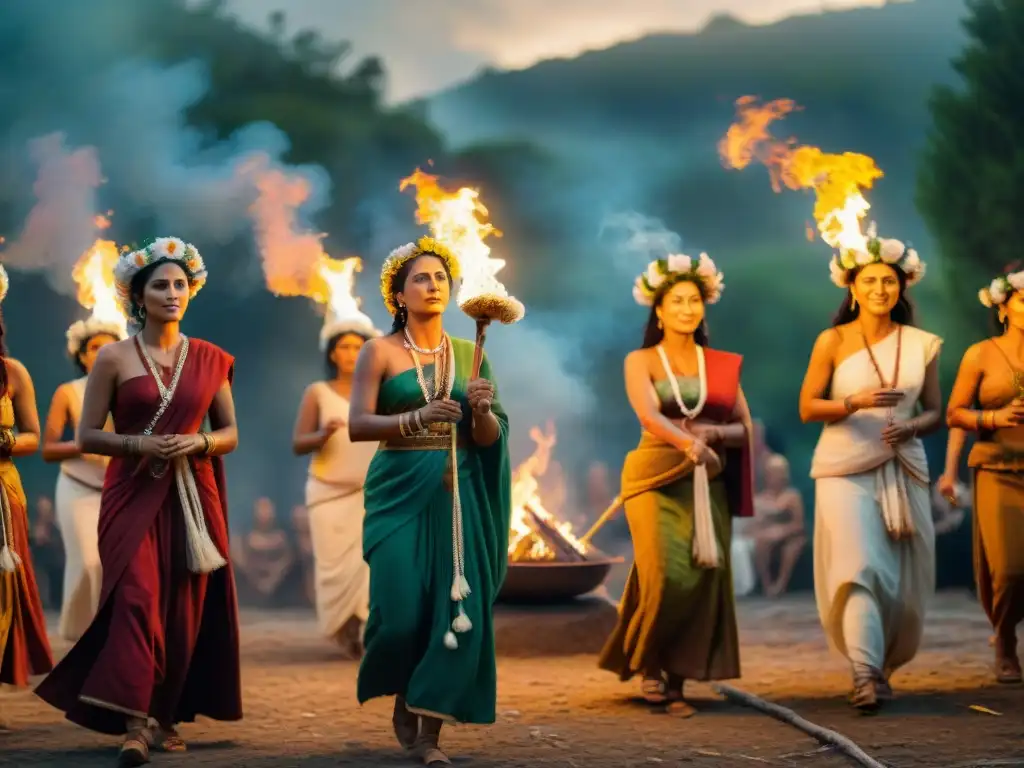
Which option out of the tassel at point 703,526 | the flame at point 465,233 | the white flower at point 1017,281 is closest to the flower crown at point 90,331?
the flame at point 465,233

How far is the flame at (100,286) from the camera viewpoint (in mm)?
8859

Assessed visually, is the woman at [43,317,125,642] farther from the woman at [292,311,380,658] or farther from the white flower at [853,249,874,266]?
the white flower at [853,249,874,266]

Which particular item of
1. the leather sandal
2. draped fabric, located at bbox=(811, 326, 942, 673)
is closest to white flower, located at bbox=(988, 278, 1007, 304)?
draped fabric, located at bbox=(811, 326, 942, 673)

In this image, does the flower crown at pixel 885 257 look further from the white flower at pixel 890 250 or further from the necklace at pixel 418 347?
the necklace at pixel 418 347

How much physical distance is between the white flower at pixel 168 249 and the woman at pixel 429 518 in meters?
0.90

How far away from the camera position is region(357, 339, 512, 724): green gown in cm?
555

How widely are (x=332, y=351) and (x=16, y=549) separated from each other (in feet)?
11.3

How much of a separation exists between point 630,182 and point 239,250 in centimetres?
437

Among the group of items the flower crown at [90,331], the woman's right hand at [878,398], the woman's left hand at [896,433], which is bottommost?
the woman's left hand at [896,433]

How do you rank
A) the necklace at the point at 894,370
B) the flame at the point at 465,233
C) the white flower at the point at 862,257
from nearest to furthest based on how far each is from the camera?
the flame at the point at 465,233 < the necklace at the point at 894,370 < the white flower at the point at 862,257

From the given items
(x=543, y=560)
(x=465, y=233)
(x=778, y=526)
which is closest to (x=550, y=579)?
(x=543, y=560)

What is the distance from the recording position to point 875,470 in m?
7.16

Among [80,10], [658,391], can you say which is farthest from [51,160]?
Answer: [658,391]

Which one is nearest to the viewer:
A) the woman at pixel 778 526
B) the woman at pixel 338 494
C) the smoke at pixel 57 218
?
the woman at pixel 338 494
